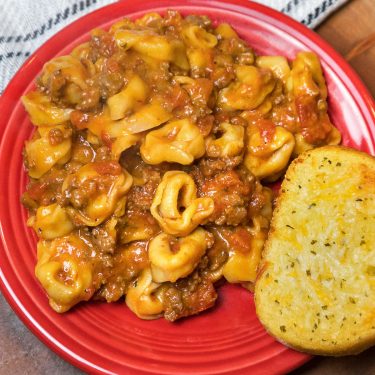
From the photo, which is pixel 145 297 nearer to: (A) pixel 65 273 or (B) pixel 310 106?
(A) pixel 65 273

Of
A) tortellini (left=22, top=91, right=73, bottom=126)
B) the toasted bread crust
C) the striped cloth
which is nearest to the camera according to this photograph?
the toasted bread crust

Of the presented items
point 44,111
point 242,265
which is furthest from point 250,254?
point 44,111

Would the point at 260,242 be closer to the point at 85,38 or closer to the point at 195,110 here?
the point at 195,110

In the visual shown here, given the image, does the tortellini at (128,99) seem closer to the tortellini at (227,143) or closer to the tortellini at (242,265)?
the tortellini at (227,143)

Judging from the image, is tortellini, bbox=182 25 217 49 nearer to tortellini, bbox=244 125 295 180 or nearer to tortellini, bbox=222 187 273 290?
tortellini, bbox=244 125 295 180

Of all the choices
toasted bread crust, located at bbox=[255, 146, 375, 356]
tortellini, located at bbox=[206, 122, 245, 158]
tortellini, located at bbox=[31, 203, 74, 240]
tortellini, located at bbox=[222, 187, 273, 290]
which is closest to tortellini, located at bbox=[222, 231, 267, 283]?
tortellini, located at bbox=[222, 187, 273, 290]

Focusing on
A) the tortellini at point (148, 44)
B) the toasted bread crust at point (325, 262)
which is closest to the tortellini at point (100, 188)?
the tortellini at point (148, 44)
